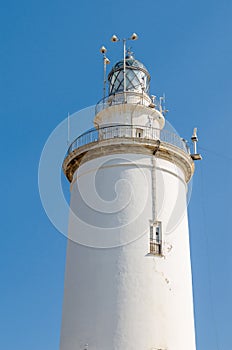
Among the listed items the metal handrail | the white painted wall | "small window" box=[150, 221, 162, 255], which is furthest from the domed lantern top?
"small window" box=[150, 221, 162, 255]

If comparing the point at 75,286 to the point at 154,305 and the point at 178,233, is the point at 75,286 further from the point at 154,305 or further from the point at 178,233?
the point at 178,233

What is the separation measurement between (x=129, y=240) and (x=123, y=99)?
5.46 m

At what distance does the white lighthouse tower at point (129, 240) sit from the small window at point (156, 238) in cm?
3

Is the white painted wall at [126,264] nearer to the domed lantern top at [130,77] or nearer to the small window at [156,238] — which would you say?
the small window at [156,238]

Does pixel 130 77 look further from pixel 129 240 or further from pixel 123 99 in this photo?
pixel 129 240

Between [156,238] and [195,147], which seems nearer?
[156,238]

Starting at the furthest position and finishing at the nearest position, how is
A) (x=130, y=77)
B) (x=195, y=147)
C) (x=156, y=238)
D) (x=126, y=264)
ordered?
(x=130, y=77) < (x=195, y=147) < (x=156, y=238) < (x=126, y=264)

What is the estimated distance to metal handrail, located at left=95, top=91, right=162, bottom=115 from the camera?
60.1ft

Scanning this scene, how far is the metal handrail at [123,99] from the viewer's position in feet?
60.1

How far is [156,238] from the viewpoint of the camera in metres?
15.5

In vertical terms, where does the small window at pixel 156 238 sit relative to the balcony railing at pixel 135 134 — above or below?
below

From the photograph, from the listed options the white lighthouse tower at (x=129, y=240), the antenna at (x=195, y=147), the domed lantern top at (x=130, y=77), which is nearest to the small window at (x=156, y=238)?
the white lighthouse tower at (x=129, y=240)

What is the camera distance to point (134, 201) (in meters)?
15.6

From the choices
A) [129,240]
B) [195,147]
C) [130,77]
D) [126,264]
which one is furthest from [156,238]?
[130,77]
